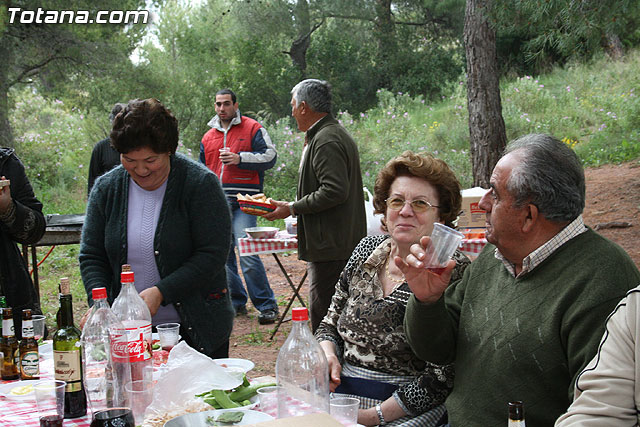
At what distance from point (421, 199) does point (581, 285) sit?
952 mm

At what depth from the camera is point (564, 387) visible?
6.18 ft


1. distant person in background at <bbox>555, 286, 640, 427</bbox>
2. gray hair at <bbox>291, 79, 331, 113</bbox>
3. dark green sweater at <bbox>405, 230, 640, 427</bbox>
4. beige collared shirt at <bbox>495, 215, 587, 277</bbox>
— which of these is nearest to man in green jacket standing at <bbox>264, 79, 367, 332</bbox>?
gray hair at <bbox>291, 79, 331, 113</bbox>

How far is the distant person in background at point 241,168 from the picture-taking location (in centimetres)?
627

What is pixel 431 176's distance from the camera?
2697 mm

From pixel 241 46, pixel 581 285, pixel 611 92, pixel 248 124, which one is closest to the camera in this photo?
pixel 581 285

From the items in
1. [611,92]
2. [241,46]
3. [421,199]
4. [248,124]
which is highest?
[241,46]

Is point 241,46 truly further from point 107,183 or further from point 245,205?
point 107,183

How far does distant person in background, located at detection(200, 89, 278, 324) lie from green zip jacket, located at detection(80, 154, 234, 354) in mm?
3249

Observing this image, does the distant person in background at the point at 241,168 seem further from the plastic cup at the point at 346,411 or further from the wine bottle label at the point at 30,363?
the plastic cup at the point at 346,411

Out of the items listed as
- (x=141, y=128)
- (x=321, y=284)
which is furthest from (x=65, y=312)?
(x=321, y=284)

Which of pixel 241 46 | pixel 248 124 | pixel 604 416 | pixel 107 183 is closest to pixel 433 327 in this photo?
pixel 604 416

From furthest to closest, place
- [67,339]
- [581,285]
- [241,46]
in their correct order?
[241,46] < [67,339] < [581,285]
